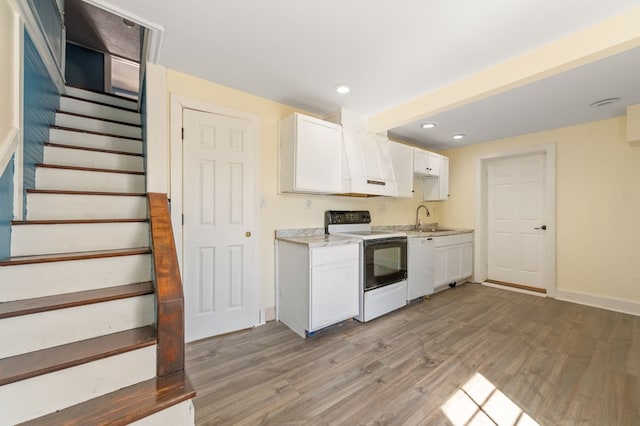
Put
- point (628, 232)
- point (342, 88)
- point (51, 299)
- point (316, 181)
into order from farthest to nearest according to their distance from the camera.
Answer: point (628, 232), point (316, 181), point (342, 88), point (51, 299)

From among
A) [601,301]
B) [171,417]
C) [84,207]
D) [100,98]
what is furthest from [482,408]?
[100,98]

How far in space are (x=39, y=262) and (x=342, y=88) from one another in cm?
256

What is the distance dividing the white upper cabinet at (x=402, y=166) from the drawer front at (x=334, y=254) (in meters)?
1.30

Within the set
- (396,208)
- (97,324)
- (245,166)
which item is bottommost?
(97,324)

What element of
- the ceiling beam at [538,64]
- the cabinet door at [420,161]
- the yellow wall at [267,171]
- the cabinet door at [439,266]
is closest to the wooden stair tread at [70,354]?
the yellow wall at [267,171]

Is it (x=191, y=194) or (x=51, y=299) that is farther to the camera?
(x=191, y=194)

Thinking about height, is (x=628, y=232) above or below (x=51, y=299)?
above

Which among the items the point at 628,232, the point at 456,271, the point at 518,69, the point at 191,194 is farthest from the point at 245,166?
the point at 628,232

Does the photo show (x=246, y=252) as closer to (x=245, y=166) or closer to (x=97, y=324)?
(x=245, y=166)

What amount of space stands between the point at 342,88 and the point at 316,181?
0.96 meters

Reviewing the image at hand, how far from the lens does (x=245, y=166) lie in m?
2.64

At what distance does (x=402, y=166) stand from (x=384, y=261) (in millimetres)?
1418

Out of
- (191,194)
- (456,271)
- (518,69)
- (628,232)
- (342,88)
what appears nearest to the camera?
(518,69)

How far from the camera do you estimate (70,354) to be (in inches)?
43.4
